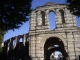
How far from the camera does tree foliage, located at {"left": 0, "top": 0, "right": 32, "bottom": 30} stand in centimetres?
867

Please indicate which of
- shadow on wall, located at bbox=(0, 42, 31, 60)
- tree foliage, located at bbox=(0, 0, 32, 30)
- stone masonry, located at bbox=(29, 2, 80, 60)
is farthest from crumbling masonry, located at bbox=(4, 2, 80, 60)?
tree foliage, located at bbox=(0, 0, 32, 30)

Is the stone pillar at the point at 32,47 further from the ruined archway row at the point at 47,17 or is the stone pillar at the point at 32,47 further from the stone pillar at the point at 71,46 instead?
the stone pillar at the point at 71,46

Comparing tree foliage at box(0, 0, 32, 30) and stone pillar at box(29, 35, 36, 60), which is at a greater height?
tree foliage at box(0, 0, 32, 30)

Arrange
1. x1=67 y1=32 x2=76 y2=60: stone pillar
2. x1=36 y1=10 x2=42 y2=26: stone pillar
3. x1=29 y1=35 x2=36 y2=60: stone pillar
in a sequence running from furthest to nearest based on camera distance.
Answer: x1=36 y1=10 x2=42 y2=26: stone pillar → x1=29 y1=35 x2=36 y2=60: stone pillar → x1=67 y1=32 x2=76 y2=60: stone pillar

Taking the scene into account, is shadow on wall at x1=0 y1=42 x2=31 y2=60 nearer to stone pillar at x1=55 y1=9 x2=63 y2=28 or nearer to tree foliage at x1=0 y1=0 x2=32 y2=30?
stone pillar at x1=55 y1=9 x2=63 y2=28

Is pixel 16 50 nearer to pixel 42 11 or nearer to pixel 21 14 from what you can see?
pixel 42 11

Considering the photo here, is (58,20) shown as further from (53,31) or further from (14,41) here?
(14,41)

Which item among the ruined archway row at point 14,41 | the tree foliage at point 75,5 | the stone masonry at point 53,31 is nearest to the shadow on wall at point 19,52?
the ruined archway row at point 14,41

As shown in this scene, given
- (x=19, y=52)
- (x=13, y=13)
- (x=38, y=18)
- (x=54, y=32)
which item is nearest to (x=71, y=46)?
(x=54, y=32)

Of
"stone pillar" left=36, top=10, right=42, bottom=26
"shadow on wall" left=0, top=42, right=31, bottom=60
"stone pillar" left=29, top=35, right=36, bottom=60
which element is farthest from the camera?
"shadow on wall" left=0, top=42, right=31, bottom=60

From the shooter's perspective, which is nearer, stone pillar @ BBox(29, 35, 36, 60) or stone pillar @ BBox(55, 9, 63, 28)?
stone pillar @ BBox(29, 35, 36, 60)

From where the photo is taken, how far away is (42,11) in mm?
19797

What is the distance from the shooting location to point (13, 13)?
9180mm

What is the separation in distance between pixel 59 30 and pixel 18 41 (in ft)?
41.2
